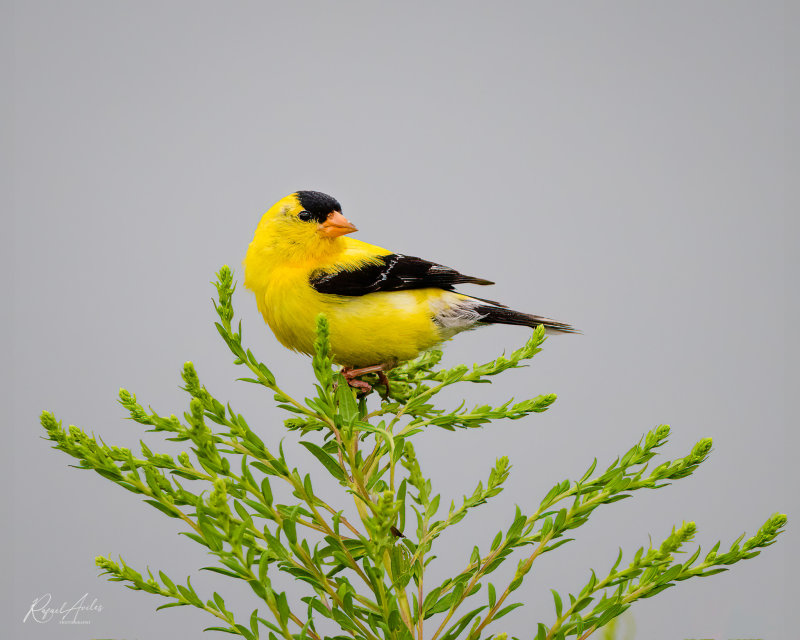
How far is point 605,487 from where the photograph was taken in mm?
1744

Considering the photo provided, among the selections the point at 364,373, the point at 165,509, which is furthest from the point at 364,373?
the point at 165,509

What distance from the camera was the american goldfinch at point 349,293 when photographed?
6.88 feet

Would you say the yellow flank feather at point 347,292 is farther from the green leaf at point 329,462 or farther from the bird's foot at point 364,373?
the green leaf at point 329,462

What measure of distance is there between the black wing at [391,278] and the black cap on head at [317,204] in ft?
0.65

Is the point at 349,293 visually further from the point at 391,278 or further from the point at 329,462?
the point at 329,462

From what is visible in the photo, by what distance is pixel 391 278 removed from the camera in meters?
2.17

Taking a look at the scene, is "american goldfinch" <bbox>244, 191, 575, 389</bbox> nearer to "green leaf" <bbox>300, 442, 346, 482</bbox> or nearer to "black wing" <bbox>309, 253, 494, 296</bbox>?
"black wing" <bbox>309, 253, 494, 296</bbox>

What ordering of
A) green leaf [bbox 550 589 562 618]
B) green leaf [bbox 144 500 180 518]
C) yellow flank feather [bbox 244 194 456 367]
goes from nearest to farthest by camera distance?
A: green leaf [bbox 144 500 180 518]
green leaf [bbox 550 589 562 618]
yellow flank feather [bbox 244 194 456 367]

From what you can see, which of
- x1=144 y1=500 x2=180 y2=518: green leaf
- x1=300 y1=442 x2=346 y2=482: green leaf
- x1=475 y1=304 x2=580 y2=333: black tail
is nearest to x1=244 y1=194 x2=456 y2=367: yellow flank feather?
x1=475 y1=304 x2=580 y2=333: black tail

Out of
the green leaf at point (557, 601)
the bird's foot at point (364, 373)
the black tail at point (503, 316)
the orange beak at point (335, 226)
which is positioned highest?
the orange beak at point (335, 226)

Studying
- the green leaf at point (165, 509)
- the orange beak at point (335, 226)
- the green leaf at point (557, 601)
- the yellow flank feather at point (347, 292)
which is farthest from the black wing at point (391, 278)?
the green leaf at point (557, 601)

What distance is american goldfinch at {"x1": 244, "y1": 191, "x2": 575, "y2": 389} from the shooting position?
2.10 m

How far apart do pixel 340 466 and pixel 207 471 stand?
0.98 feet

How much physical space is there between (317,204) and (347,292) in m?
0.30
